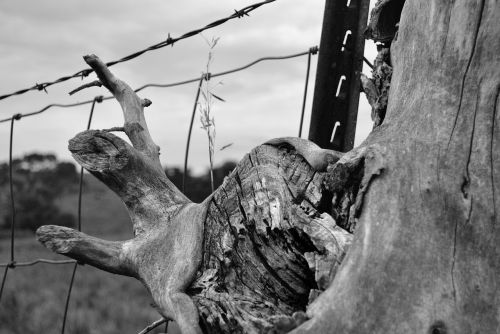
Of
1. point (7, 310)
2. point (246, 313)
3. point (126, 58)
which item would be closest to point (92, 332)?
point (7, 310)

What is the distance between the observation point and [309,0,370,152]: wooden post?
204 centimetres

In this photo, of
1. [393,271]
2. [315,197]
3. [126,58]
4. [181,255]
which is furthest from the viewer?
[126,58]

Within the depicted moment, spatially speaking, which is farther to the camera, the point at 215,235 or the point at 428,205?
the point at 215,235

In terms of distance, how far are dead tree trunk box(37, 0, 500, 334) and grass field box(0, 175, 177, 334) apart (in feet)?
38.6

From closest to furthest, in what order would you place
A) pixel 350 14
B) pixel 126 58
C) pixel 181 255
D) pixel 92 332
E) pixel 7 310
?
pixel 181 255 < pixel 350 14 < pixel 126 58 < pixel 92 332 < pixel 7 310

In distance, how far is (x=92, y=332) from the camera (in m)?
14.5

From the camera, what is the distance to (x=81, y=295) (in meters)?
21.4

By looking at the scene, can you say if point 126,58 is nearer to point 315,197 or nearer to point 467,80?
point 315,197

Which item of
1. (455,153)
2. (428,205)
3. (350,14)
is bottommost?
(428,205)

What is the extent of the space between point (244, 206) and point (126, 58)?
104 cm

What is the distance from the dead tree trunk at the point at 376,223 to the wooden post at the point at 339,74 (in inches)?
13.4

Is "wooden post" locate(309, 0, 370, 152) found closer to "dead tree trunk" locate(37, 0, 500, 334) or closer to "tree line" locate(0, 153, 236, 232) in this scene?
"dead tree trunk" locate(37, 0, 500, 334)

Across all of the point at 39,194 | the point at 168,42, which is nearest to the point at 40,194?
the point at 39,194

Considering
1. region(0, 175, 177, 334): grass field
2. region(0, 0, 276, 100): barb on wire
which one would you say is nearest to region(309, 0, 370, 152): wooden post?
region(0, 0, 276, 100): barb on wire
